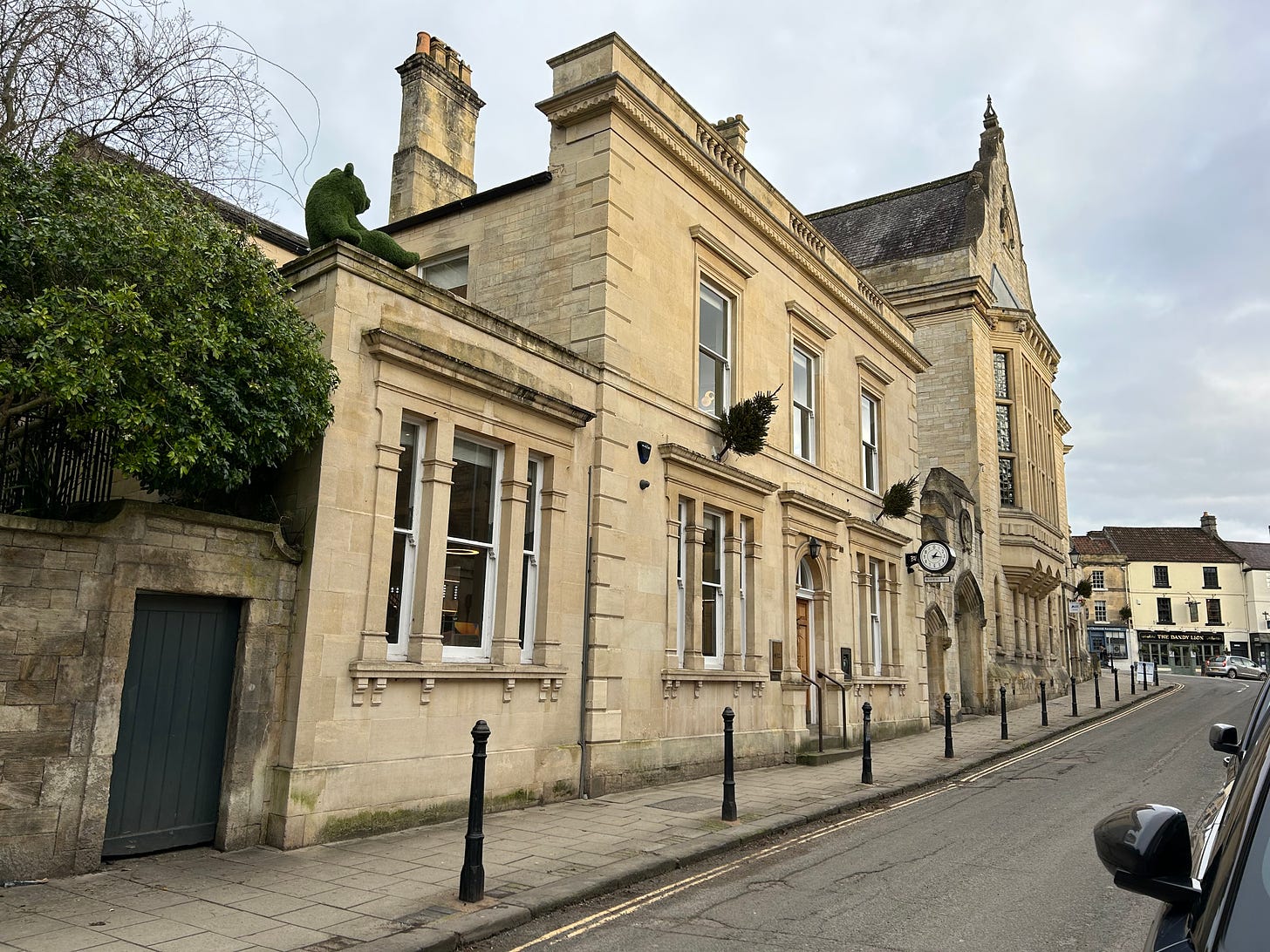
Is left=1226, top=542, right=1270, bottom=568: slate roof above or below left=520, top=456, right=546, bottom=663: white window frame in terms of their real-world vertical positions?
above

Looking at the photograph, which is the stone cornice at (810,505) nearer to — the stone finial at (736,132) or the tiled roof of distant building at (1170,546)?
the stone finial at (736,132)

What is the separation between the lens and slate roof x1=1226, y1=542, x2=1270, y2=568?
6981 cm

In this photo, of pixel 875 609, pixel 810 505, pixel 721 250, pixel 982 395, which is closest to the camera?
pixel 721 250

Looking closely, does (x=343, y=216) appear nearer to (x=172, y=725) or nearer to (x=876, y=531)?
(x=172, y=725)

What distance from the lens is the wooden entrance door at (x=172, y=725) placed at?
7238 millimetres

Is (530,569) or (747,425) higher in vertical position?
(747,425)

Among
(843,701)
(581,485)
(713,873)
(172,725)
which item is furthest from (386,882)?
(843,701)

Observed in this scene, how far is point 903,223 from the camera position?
33.8 meters

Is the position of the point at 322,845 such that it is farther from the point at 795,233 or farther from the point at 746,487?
the point at 795,233

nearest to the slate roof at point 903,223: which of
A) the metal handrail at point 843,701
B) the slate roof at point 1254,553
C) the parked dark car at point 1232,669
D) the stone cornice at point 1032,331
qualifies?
the stone cornice at point 1032,331

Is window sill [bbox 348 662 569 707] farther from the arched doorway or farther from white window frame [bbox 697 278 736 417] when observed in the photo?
the arched doorway

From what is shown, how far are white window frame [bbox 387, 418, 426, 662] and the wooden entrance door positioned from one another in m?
1.74

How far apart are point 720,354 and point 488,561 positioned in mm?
6329

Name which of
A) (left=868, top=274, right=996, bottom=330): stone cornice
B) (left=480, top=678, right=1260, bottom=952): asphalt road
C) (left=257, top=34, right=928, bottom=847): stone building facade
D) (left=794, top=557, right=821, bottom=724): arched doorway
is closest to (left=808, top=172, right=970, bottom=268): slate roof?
(left=868, top=274, right=996, bottom=330): stone cornice
